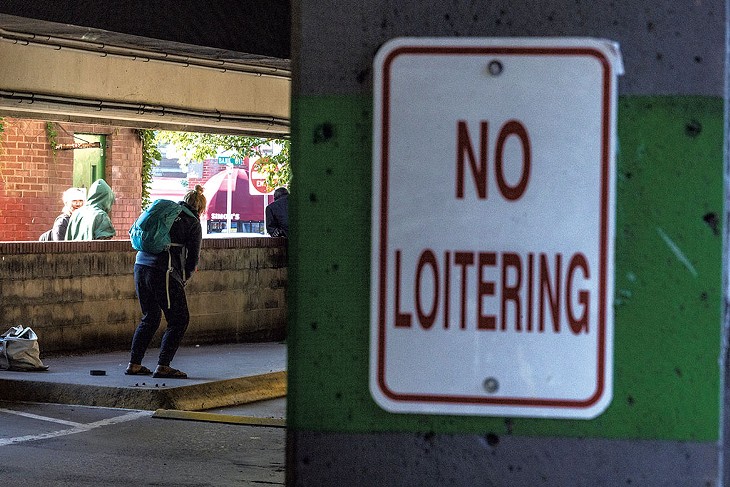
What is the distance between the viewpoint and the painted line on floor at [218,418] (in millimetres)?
10422

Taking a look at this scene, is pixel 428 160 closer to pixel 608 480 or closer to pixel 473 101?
pixel 473 101

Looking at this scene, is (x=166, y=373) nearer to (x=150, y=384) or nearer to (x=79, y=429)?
(x=150, y=384)

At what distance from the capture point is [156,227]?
12.2 metres

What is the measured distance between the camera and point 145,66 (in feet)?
47.3

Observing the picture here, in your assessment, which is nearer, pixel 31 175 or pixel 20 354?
pixel 20 354

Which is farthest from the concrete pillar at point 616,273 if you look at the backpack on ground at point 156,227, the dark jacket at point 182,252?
the dark jacket at point 182,252

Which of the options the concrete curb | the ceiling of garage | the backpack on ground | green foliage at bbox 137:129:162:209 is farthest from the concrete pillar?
green foliage at bbox 137:129:162:209

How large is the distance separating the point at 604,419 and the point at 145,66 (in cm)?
1256

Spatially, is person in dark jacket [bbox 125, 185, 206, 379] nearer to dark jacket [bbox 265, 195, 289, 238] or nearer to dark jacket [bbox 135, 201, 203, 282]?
dark jacket [bbox 135, 201, 203, 282]

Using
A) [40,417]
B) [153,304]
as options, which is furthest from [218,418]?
[153,304]

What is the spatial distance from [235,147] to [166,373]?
1464cm

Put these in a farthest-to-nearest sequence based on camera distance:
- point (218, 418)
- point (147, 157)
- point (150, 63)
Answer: point (147, 157) → point (150, 63) → point (218, 418)

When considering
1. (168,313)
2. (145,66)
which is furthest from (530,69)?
(145,66)

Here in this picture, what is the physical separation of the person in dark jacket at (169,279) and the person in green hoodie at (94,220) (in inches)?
151
